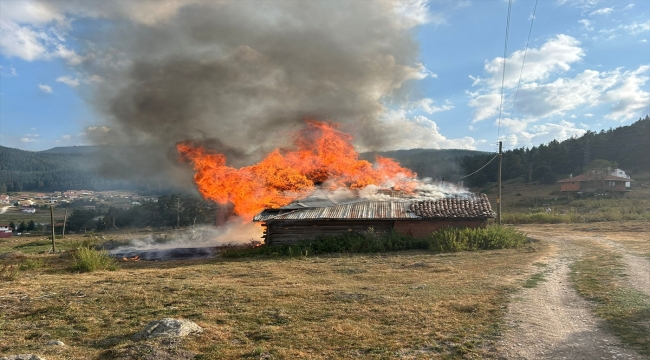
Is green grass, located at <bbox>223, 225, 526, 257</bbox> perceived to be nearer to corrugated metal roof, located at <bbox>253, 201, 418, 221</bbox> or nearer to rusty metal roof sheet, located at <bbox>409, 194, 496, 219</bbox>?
rusty metal roof sheet, located at <bbox>409, 194, 496, 219</bbox>

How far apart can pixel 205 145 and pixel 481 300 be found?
76.0 ft

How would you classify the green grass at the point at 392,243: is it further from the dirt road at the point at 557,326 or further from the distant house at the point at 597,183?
the distant house at the point at 597,183

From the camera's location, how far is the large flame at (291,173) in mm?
26547

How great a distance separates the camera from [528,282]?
1161cm

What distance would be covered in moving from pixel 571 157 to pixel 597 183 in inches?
1046

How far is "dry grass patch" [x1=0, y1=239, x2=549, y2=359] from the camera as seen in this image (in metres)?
6.61

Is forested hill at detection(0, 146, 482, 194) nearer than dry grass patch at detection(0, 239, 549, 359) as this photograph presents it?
No

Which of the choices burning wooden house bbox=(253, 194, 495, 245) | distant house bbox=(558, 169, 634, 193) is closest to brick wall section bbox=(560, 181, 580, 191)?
distant house bbox=(558, 169, 634, 193)

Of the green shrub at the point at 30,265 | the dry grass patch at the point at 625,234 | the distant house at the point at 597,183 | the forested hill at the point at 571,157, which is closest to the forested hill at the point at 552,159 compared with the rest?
the forested hill at the point at 571,157

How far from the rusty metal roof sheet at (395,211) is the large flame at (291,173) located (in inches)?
106

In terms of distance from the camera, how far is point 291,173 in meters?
27.4

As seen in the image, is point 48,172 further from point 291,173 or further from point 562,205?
point 562,205

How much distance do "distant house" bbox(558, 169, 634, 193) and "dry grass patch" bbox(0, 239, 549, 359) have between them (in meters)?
60.0

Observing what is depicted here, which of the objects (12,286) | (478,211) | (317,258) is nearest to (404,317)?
(317,258)
